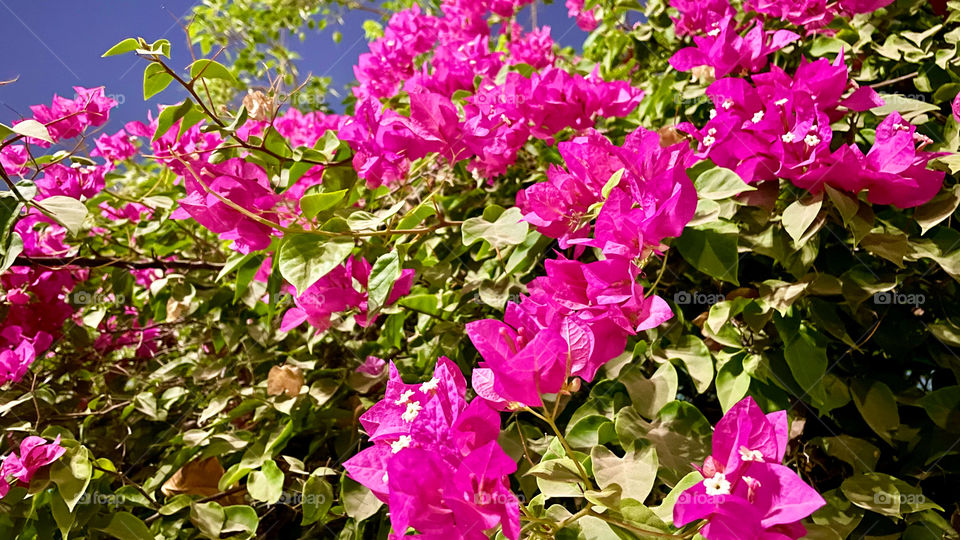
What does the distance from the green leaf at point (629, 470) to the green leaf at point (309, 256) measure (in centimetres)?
31

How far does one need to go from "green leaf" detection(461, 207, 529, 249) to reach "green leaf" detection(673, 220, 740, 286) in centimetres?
17

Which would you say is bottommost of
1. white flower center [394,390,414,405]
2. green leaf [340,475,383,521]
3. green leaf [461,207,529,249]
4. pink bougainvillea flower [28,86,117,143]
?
green leaf [340,475,383,521]

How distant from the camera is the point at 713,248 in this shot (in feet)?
2.04

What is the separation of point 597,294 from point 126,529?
652mm

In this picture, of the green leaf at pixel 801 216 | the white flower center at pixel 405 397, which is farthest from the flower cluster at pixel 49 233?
the green leaf at pixel 801 216

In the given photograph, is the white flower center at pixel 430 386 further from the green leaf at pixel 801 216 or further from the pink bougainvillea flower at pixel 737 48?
the pink bougainvillea flower at pixel 737 48

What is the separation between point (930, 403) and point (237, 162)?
0.81m

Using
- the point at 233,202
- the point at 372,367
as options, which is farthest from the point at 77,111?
the point at 372,367

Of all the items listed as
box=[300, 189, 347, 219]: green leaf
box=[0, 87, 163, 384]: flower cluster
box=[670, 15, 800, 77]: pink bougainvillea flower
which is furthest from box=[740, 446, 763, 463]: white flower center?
box=[0, 87, 163, 384]: flower cluster

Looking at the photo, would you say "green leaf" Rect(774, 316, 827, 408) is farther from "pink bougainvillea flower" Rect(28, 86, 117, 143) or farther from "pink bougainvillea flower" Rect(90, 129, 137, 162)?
"pink bougainvillea flower" Rect(90, 129, 137, 162)

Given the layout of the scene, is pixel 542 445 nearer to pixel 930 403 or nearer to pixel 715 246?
pixel 715 246

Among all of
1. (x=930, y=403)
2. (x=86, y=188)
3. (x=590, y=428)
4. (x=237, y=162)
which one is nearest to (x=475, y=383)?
(x=590, y=428)

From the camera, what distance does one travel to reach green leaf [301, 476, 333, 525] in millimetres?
752

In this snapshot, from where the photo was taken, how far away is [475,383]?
1.70 ft
